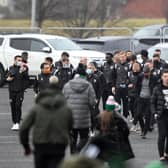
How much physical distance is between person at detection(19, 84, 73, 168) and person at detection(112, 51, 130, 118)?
9.38m

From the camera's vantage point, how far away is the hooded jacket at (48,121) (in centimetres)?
1097

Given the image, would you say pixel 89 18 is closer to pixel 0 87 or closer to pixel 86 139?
pixel 0 87

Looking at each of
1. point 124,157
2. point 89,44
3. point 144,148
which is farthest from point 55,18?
point 124,157

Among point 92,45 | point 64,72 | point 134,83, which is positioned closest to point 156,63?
point 134,83

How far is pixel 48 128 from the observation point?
36.2 ft

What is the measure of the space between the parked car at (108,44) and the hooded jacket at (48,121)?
23.7m

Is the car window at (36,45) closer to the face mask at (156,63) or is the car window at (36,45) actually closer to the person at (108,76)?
the person at (108,76)

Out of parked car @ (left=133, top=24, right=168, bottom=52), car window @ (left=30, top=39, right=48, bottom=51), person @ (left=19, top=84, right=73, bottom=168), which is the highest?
parked car @ (left=133, top=24, right=168, bottom=52)

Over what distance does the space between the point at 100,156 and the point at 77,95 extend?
159 inches

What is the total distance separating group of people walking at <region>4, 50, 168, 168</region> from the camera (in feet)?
36.1

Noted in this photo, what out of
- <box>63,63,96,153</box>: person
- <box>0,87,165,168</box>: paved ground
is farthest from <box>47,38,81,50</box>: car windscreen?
<box>63,63,96,153</box>: person

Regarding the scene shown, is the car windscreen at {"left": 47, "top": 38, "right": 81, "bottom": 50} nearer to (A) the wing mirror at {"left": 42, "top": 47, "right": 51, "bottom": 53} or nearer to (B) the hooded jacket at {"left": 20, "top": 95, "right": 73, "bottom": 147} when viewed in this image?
(A) the wing mirror at {"left": 42, "top": 47, "right": 51, "bottom": 53}

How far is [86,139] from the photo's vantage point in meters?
14.4

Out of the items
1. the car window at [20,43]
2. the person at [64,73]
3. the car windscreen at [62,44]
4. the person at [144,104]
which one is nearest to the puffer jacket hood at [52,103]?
the person at [144,104]
